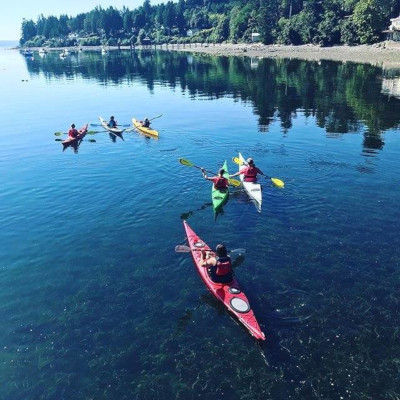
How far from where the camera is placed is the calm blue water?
13.6 meters

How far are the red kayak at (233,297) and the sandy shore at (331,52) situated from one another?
100944mm

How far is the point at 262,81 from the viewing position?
81875 mm

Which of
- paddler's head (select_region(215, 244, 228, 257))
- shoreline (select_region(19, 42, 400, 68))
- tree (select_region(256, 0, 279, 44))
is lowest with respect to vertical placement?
paddler's head (select_region(215, 244, 228, 257))

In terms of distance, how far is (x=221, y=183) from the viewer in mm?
26047

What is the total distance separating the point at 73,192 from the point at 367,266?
22393mm

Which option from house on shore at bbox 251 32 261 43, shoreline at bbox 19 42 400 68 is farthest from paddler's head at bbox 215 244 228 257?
house on shore at bbox 251 32 261 43

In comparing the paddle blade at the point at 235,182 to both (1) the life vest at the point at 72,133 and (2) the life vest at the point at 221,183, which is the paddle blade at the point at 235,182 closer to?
(2) the life vest at the point at 221,183

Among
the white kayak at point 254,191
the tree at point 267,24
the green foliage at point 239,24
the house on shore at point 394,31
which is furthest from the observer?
the green foliage at point 239,24

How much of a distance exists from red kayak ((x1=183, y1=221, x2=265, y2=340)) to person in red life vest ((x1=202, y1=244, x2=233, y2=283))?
26 centimetres

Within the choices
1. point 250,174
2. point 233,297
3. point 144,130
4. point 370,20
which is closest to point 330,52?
point 370,20

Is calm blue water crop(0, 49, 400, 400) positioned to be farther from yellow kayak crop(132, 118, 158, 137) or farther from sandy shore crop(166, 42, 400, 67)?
sandy shore crop(166, 42, 400, 67)

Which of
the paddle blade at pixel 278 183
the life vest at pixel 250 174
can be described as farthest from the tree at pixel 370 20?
the life vest at pixel 250 174

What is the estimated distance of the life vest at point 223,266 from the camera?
16.8m

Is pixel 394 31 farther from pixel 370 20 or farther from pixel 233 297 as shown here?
pixel 233 297
